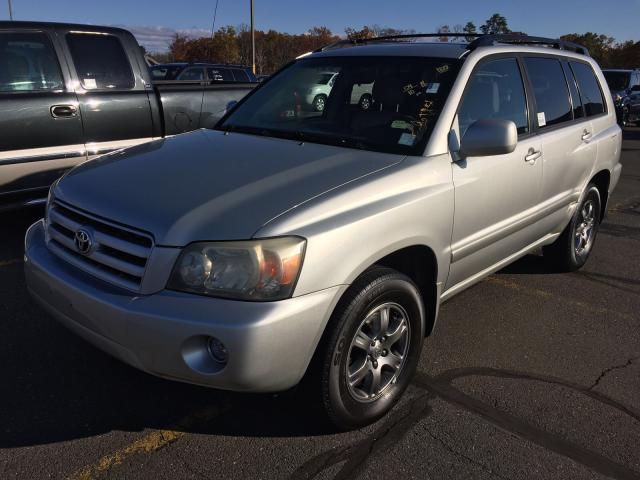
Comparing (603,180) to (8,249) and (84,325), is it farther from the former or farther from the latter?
(8,249)

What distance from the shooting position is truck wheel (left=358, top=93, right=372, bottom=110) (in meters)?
3.57

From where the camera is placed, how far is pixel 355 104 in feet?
11.9

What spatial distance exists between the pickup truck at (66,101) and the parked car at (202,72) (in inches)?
334

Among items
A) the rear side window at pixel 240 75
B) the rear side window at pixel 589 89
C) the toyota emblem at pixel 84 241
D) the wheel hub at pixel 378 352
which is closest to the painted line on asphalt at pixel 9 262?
the toyota emblem at pixel 84 241

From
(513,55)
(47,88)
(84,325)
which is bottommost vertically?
(84,325)

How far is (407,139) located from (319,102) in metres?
0.90

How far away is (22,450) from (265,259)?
1.40m

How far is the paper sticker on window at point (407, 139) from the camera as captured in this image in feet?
10.3

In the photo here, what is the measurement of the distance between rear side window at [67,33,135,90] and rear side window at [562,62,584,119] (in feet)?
13.1

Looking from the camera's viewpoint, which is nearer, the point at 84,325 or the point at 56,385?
the point at 84,325

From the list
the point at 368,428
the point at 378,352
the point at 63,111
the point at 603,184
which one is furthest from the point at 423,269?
the point at 63,111

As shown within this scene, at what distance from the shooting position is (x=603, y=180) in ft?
17.3

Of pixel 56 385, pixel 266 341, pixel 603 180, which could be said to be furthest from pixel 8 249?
pixel 603 180

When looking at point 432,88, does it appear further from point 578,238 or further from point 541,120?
point 578,238
